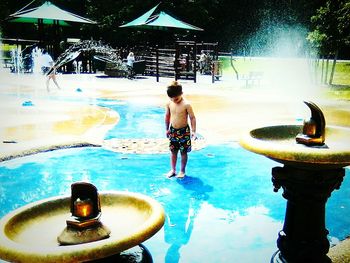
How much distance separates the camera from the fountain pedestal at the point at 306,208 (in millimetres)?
2799

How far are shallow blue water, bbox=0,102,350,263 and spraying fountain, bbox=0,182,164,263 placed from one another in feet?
4.93

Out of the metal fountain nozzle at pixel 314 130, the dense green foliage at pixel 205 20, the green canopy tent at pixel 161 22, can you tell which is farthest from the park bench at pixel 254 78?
the metal fountain nozzle at pixel 314 130

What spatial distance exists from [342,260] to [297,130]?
1219 millimetres

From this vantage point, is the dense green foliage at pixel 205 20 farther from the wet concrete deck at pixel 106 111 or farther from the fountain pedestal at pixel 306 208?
the fountain pedestal at pixel 306 208

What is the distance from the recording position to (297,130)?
12.0ft

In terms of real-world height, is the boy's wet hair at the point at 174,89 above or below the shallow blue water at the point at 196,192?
above

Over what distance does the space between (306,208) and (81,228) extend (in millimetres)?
1771

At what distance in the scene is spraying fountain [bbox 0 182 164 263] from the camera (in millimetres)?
1672

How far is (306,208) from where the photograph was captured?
2.92 metres

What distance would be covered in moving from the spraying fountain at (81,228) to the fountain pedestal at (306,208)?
3.81ft

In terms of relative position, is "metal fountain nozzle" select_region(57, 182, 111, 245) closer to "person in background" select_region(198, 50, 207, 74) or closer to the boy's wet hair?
the boy's wet hair

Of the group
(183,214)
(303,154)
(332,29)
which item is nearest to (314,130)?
(303,154)

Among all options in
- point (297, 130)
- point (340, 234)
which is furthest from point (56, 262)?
point (340, 234)

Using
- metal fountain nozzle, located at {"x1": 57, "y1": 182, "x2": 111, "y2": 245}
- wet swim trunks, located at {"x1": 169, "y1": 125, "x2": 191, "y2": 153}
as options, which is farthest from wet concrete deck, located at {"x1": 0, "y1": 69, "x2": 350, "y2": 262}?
metal fountain nozzle, located at {"x1": 57, "y1": 182, "x2": 111, "y2": 245}
